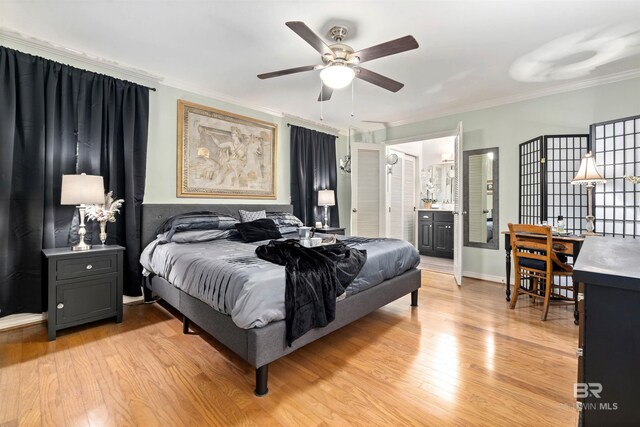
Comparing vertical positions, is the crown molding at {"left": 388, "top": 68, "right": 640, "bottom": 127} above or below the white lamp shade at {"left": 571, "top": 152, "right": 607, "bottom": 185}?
above

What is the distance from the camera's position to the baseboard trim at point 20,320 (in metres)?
2.55

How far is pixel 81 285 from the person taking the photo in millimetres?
2523

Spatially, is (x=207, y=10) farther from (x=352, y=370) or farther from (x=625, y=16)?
(x=625, y=16)

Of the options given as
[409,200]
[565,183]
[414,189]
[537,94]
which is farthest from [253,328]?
[414,189]

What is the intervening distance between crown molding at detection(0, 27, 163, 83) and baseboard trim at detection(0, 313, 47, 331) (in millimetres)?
2486

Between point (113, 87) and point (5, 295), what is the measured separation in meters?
2.21

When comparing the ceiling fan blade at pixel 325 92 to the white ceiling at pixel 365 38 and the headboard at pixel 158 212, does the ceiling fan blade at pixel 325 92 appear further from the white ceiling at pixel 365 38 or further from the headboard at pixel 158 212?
the headboard at pixel 158 212

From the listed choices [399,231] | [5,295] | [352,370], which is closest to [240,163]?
[5,295]

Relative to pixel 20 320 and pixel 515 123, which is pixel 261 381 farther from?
pixel 515 123

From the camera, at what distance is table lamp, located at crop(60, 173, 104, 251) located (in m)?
2.50

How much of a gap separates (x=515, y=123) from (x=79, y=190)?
5274mm

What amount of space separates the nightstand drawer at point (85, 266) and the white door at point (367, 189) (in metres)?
3.63

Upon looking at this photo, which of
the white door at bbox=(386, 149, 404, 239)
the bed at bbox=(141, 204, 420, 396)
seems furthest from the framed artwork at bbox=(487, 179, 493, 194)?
the bed at bbox=(141, 204, 420, 396)

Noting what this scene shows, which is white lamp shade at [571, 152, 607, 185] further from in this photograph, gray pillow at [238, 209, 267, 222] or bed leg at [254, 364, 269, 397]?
gray pillow at [238, 209, 267, 222]
